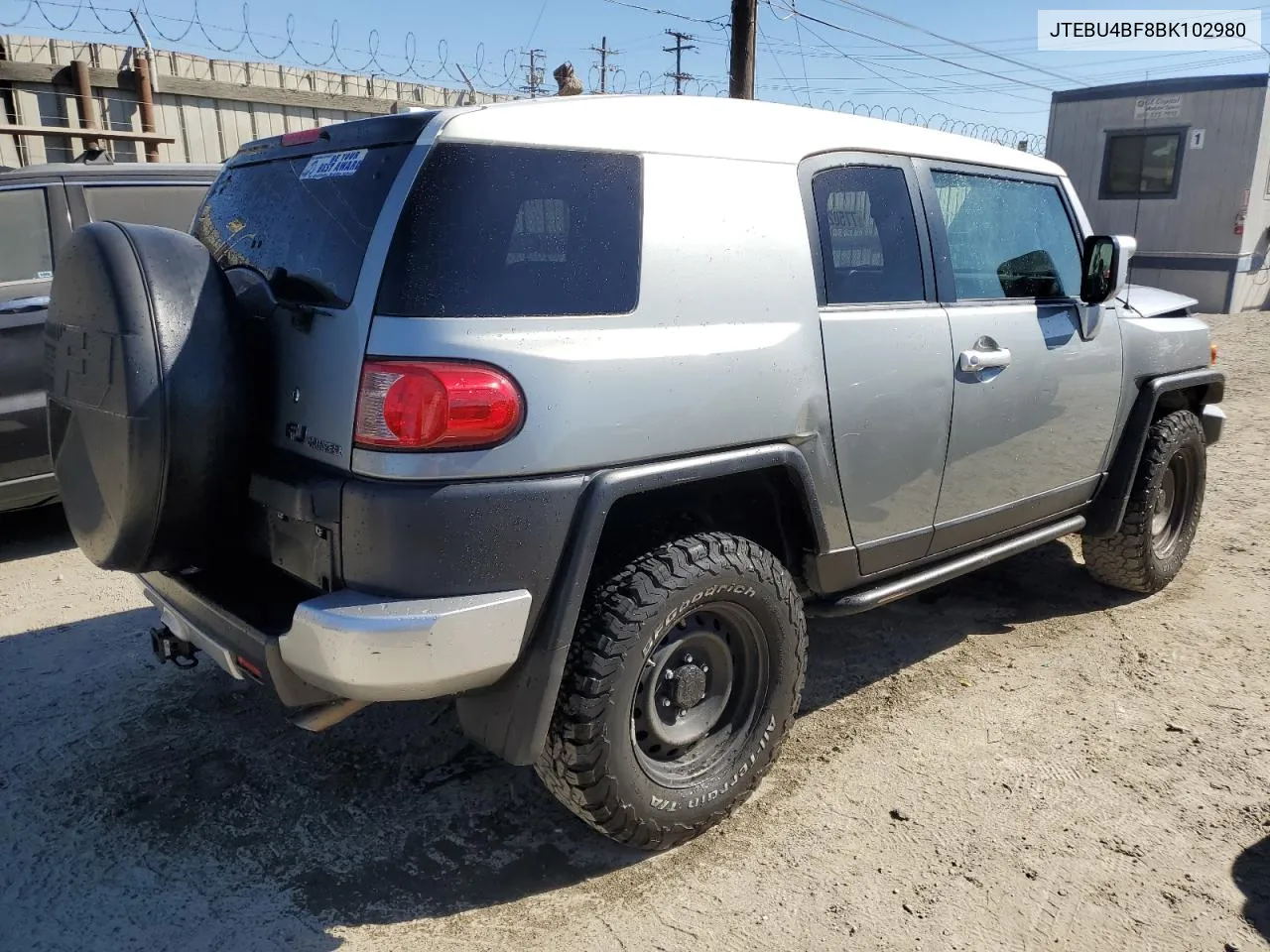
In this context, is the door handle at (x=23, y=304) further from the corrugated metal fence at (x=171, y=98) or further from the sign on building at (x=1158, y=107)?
the sign on building at (x=1158, y=107)

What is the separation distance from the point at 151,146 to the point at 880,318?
8.19 metres

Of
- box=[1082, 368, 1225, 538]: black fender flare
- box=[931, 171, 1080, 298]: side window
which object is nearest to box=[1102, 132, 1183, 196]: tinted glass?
box=[1082, 368, 1225, 538]: black fender flare

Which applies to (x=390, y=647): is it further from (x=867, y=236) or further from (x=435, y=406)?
(x=867, y=236)

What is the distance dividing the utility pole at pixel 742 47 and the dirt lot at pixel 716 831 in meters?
9.06

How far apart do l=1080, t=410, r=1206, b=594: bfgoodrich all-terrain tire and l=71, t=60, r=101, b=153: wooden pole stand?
8343 mm

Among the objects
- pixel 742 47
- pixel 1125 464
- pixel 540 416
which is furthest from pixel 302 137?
pixel 742 47

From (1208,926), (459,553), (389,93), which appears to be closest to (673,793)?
(459,553)

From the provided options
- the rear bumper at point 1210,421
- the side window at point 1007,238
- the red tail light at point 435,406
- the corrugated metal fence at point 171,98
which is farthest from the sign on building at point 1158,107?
the red tail light at point 435,406

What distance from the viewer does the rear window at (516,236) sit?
7.40 feet

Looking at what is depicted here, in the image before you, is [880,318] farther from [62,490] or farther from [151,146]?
[151,146]

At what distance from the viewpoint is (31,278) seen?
5004mm

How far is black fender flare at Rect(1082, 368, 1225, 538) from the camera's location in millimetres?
4324

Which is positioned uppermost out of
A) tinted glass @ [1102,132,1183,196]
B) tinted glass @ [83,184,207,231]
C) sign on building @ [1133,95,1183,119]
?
sign on building @ [1133,95,1183,119]

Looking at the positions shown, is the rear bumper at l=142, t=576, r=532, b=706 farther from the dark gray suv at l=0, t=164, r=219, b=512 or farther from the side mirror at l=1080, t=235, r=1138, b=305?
A: the dark gray suv at l=0, t=164, r=219, b=512
